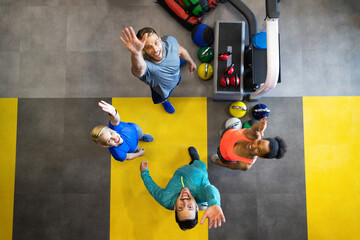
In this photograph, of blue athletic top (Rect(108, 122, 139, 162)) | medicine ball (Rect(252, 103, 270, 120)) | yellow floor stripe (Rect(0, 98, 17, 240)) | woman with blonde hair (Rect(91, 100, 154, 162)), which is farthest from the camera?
yellow floor stripe (Rect(0, 98, 17, 240))

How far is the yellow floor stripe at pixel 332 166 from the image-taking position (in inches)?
153

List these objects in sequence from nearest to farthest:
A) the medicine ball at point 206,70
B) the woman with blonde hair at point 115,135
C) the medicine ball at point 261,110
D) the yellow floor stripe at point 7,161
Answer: the woman with blonde hair at point 115,135 → the medicine ball at point 261,110 → the medicine ball at point 206,70 → the yellow floor stripe at point 7,161

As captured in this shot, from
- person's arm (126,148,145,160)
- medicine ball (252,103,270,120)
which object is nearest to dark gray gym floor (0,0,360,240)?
medicine ball (252,103,270,120)

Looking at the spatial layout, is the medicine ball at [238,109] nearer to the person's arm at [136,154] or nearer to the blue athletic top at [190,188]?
the blue athletic top at [190,188]

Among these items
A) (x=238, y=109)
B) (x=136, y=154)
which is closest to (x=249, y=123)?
(x=238, y=109)

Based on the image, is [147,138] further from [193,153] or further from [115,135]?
[115,135]

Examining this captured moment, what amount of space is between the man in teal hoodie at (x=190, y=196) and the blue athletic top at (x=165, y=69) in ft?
3.98

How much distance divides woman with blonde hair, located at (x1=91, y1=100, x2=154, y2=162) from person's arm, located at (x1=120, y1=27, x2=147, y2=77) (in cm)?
55

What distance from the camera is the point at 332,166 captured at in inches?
155

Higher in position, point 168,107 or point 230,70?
point 230,70

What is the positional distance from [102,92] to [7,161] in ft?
6.68

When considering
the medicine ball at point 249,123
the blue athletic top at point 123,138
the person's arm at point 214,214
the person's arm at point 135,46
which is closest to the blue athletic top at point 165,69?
the person's arm at point 135,46

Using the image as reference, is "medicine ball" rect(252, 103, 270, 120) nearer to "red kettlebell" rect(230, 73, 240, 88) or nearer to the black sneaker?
"red kettlebell" rect(230, 73, 240, 88)

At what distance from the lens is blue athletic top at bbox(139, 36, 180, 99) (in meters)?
2.77
